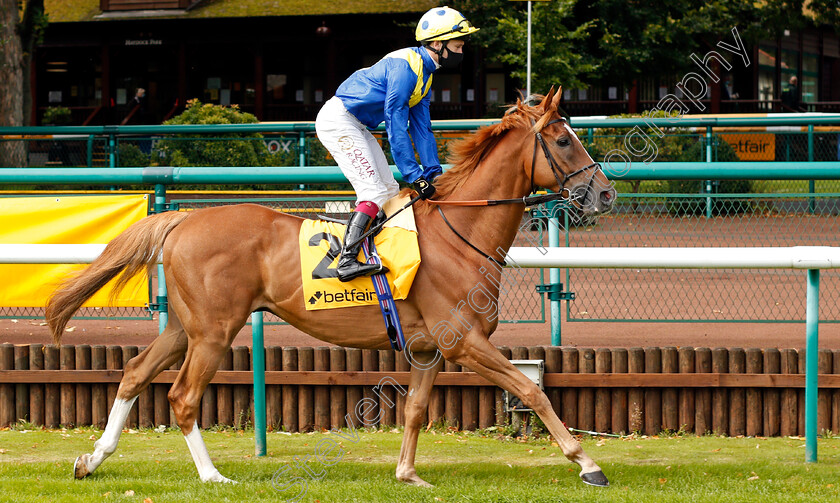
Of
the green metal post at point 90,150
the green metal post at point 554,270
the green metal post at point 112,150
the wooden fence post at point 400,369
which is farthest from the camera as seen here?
the green metal post at point 90,150

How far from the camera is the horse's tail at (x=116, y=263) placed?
5090 mm

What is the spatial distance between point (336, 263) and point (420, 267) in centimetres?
41

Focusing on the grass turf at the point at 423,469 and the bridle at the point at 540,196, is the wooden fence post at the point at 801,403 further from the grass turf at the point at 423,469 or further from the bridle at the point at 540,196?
the bridle at the point at 540,196

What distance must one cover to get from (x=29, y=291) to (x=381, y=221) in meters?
2.54

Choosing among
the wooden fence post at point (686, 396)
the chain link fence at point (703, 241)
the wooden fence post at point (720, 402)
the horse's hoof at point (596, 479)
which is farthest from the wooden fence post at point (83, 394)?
the wooden fence post at point (720, 402)

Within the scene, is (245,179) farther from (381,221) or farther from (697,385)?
(697,385)

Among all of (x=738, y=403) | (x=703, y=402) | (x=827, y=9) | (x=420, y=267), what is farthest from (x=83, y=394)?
(x=827, y=9)

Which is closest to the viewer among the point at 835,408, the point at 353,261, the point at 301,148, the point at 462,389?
the point at 353,261

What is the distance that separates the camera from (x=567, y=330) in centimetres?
784

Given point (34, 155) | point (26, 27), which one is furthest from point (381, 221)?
point (26, 27)

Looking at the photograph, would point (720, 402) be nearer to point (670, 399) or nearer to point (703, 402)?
point (703, 402)

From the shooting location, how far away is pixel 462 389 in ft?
20.0

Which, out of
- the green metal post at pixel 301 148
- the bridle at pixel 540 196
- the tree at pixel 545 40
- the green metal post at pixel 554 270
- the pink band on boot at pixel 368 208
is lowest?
the green metal post at pixel 554 270

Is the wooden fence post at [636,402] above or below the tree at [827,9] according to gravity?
below
